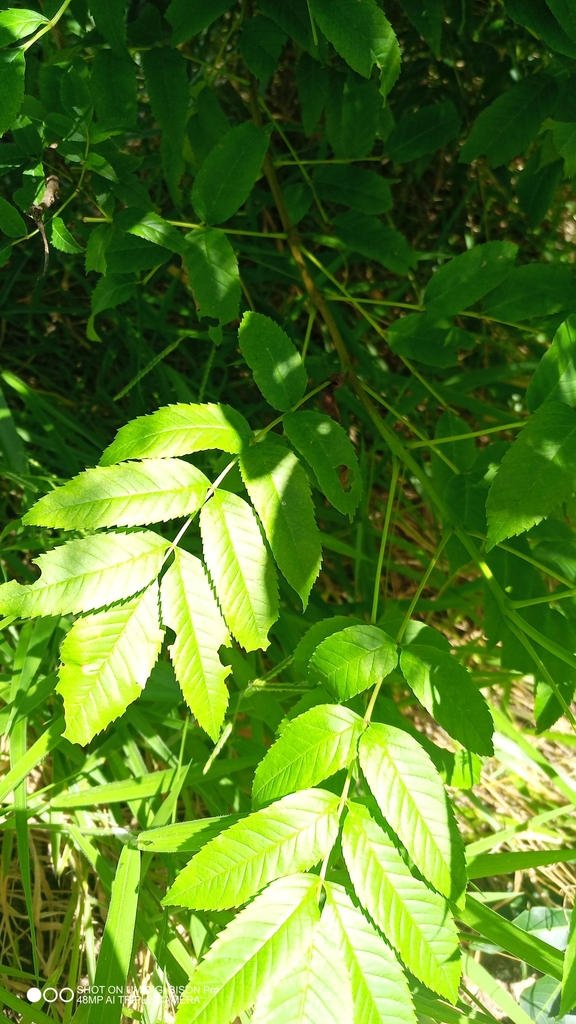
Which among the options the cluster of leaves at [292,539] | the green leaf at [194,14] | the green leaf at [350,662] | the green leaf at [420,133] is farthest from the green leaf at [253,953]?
the green leaf at [420,133]

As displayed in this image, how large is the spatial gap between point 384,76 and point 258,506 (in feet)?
1.98

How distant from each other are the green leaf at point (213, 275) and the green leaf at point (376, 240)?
42cm

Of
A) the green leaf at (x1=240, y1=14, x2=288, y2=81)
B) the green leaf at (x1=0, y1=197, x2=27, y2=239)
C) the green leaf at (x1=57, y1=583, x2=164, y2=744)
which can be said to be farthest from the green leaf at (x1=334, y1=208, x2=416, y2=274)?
the green leaf at (x1=57, y1=583, x2=164, y2=744)

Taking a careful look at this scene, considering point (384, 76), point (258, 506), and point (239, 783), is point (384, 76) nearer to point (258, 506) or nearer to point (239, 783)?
point (258, 506)

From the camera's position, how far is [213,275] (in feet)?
3.68

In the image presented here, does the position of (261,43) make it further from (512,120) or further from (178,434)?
(178,434)

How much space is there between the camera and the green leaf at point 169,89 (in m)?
1.14

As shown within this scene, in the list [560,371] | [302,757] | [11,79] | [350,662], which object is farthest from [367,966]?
[11,79]

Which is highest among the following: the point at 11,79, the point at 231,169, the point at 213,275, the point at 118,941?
the point at 11,79

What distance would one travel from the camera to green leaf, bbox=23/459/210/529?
2.75 ft

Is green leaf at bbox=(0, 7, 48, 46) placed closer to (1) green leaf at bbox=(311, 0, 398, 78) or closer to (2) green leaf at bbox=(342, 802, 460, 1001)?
(1) green leaf at bbox=(311, 0, 398, 78)

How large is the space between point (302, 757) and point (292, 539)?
27cm

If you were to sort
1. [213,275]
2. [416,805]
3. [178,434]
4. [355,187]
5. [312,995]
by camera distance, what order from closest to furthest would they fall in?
[312,995] → [416,805] → [178,434] → [213,275] → [355,187]

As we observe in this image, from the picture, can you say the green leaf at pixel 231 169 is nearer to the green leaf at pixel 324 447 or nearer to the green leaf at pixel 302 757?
the green leaf at pixel 324 447
